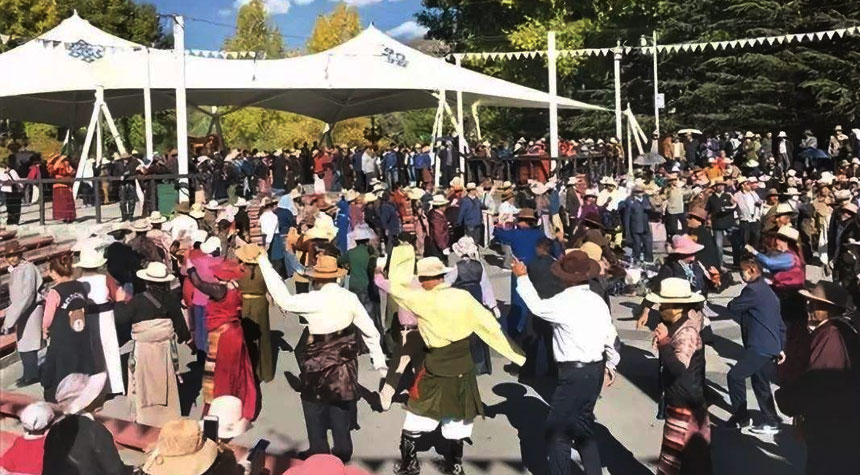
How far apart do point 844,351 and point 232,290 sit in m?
4.40

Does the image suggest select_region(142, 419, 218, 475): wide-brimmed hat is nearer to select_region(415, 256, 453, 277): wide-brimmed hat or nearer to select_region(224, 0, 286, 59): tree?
select_region(415, 256, 453, 277): wide-brimmed hat

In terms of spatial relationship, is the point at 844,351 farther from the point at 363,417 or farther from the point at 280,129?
the point at 280,129

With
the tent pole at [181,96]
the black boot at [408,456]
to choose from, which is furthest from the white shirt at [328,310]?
the tent pole at [181,96]

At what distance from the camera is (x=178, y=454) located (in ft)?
11.8

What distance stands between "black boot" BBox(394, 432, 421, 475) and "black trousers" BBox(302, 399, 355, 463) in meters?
0.39

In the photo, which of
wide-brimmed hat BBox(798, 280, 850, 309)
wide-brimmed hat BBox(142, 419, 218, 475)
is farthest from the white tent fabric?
wide-brimmed hat BBox(798, 280, 850, 309)

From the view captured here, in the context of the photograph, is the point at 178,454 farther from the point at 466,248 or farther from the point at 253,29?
the point at 253,29

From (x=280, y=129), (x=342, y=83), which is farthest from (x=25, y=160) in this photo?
(x=280, y=129)

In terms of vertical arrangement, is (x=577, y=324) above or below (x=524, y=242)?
below

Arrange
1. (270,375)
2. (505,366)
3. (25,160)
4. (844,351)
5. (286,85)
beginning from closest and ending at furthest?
(844,351) → (270,375) → (505,366) → (25,160) → (286,85)

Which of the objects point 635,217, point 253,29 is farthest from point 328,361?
point 253,29

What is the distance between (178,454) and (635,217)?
11320 mm

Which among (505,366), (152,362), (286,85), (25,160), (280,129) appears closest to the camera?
(152,362)

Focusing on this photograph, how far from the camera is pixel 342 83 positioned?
21.0 metres
